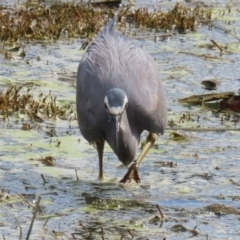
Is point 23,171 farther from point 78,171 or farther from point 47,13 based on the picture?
point 47,13

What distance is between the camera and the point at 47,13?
453 inches

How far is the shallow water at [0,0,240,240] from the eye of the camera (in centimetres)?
582

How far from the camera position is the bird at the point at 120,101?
6.59 meters

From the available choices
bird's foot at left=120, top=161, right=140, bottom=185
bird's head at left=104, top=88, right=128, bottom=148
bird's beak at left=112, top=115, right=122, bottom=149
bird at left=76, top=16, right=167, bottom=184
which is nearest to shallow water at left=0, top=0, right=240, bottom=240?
bird's foot at left=120, top=161, right=140, bottom=185

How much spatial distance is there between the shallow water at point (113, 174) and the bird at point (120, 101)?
0.86 ft

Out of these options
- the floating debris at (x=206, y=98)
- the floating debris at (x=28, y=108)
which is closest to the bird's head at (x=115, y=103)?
the floating debris at (x=28, y=108)

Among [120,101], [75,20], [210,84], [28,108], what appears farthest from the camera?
[75,20]

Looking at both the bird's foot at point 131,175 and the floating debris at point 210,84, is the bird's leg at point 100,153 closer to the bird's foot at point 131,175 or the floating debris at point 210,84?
the bird's foot at point 131,175

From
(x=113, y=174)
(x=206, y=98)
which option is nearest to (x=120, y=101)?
(x=113, y=174)

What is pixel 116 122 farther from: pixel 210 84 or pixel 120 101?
pixel 210 84

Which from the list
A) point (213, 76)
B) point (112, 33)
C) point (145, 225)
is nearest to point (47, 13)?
point (213, 76)

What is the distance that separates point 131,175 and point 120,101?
0.65 metres

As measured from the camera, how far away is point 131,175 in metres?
6.77

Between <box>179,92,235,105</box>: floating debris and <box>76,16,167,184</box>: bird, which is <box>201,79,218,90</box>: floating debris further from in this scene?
<box>76,16,167,184</box>: bird
